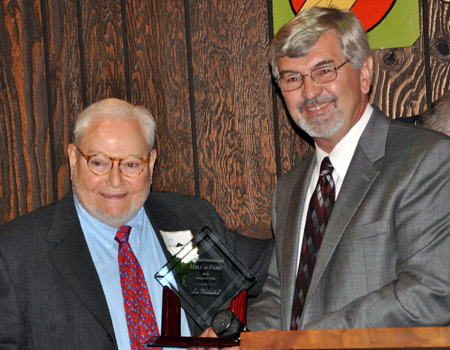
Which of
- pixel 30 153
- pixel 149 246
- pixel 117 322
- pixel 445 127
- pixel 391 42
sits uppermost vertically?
pixel 391 42

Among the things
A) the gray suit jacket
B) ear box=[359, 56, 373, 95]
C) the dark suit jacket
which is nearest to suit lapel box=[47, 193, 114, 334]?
the dark suit jacket

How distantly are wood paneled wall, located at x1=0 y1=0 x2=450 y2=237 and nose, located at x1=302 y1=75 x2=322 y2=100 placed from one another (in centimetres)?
69

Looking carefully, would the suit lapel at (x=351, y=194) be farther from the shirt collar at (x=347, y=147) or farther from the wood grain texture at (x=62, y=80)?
the wood grain texture at (x=62, y=80)

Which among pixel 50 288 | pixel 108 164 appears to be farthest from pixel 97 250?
pixel 108 164

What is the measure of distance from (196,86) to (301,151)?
60cm

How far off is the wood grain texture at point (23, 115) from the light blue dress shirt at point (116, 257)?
64 centimetres

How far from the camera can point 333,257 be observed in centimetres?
217

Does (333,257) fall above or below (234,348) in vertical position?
above

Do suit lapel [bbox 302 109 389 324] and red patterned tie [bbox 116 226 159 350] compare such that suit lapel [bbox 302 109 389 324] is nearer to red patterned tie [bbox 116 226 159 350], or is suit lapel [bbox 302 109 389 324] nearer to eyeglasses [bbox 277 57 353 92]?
eyeglasses [bbox 277 57 353 92]

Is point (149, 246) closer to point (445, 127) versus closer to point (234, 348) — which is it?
point (234, 348)

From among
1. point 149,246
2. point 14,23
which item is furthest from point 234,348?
point 14,23

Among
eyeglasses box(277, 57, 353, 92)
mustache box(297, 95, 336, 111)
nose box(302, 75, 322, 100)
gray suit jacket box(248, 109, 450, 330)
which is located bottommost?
gray suit jacket box(248, 109, 450, 330)

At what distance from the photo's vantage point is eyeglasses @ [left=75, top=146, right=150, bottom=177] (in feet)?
8.83

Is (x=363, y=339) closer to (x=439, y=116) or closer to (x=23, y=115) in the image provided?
(x=439, y=116)
